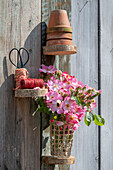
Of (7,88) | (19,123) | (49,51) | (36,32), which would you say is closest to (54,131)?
(19,123)

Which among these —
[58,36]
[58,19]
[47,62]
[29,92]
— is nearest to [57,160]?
[29,92]

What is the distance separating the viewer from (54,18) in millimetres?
1726

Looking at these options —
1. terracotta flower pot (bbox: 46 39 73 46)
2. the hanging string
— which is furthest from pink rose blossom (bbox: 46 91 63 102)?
terracotta flower pot (bbox: 46 39 73 46)

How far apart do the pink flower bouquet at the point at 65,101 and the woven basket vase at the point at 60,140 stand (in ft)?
0.12

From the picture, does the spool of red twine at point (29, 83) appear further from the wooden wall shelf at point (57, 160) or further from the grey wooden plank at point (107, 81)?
the grey wooden plank at point (107, 81)

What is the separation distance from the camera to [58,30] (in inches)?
66.8

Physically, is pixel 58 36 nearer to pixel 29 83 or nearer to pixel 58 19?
pixel 58 19

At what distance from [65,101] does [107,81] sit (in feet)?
2.53

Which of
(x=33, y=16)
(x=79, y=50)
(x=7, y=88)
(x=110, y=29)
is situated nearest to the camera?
(x=7, y=88)

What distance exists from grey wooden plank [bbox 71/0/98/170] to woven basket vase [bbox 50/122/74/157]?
313 millimetres

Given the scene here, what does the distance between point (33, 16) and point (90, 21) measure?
0.53 metres

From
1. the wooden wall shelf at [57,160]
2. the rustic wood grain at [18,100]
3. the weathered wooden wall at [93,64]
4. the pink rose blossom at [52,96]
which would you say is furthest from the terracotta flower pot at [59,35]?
the wooden wall shelf at [57,160]

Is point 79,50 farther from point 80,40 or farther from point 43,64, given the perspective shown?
point 43,64

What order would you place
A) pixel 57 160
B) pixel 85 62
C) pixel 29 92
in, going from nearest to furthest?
pixel 29 92, pixel 57 160, pixel 85 62
